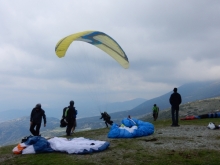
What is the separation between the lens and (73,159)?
9719 millimetres

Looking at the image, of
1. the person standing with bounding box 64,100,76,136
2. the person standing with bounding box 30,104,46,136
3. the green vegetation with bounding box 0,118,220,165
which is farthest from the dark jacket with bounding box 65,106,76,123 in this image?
the green vegetation with bounding box 0,118,220,165

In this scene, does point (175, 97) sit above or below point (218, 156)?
above

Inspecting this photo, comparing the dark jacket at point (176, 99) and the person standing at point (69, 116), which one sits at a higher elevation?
the dark jacket at point (176, 99)

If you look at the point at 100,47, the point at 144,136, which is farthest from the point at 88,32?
the point at 144,136

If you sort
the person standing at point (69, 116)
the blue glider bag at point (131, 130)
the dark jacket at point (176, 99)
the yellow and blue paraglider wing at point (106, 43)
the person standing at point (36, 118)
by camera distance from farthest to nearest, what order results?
the dark jacket at point (176, 99), the person standing at point (69, 116), the yellow and blue paraglider wing at point (106, 43), the person standing at point (36, 118), the blue glider bag at point (131, 130)

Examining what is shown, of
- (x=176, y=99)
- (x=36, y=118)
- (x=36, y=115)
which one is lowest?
(x=36, y=118)

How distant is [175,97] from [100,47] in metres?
7.17

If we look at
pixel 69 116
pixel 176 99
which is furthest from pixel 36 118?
pixel 176 99

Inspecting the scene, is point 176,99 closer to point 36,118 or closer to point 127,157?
point 127,157

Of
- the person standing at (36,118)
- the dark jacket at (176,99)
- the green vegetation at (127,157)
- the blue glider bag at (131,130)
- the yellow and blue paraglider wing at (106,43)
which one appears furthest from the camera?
the dark jacket at (176,99)

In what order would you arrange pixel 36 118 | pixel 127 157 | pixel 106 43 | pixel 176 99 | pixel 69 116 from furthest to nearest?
1. pixel 106 43
2. pixel 176 99
3. pixel 69 116
4. pixel 36 118
5. pixel 127 157

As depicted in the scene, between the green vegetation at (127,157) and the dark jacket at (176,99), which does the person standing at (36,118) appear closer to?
the green vegetation at (127,157)

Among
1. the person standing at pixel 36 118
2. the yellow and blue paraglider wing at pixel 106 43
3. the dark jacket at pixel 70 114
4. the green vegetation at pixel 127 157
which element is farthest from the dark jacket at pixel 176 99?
the person standing at pixel 36 118

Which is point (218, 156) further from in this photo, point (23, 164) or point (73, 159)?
point (23, 164)
